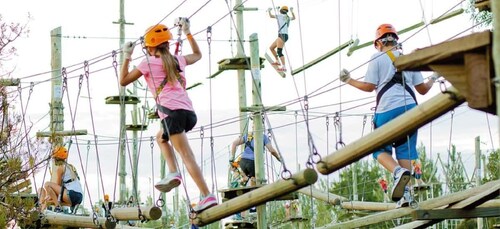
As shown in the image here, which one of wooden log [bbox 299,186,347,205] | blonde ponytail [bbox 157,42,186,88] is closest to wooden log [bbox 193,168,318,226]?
blonde ponytail [bbox 157,42,186,88]

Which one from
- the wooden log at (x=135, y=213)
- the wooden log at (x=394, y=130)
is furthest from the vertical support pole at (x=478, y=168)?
the wooden log at (x=394, y=130)

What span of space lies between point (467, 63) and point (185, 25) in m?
4.09

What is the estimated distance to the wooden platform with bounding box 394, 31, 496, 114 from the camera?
552cm

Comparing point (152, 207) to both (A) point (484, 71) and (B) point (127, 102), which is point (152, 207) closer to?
(A) point (484, 71)

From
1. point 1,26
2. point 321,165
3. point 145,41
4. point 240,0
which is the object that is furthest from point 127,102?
point 321,165

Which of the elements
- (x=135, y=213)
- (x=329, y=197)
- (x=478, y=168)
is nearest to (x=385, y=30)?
(x=135, y=213)

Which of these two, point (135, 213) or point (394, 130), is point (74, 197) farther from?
point (394, 130)

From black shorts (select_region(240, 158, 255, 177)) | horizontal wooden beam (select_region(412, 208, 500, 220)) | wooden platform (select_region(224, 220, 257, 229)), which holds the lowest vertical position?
horizontal wooden beam (select_region(412, 208, 500, 220))

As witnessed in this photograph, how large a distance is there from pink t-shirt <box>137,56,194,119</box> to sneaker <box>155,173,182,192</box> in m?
0.47

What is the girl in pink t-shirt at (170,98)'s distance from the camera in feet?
29.9

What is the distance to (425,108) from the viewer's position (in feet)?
20.9

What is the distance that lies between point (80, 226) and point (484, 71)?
A: 8695 millimetres

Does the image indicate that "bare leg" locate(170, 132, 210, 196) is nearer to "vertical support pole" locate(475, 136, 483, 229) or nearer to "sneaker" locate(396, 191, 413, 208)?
"sneaker" locate(396, 191, 413, 208)

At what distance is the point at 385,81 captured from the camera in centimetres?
934
